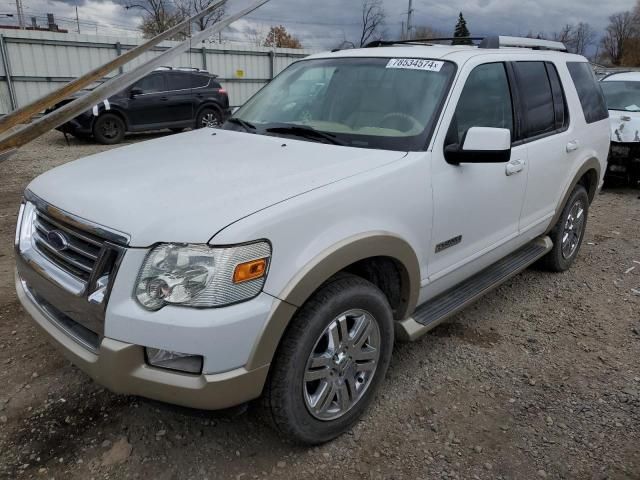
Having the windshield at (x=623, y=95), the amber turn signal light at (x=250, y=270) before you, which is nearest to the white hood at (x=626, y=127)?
the windshield at (x=623, y=95)

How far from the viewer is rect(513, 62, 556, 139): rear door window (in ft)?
11.8

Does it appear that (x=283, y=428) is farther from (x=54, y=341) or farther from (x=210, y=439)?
(x=54, y=341)

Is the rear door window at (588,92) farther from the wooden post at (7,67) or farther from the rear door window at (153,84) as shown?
the wooden post at (7,67)

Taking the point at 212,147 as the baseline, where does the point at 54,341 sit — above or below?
below

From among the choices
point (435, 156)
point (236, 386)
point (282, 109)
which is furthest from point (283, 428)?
point (282, 109)

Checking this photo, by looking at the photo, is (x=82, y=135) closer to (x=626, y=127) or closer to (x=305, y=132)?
(x=305, y=132)

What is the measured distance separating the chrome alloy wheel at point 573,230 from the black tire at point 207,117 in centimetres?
1098

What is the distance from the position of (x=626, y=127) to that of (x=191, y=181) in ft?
25.0

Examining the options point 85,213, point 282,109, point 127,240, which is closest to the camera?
point 127,240

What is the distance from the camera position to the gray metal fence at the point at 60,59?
15.1 meters

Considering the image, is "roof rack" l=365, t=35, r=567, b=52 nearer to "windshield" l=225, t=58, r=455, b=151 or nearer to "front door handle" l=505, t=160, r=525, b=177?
"windshield" l=225, t=58, r=455, b=151

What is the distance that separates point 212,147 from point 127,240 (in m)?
1.15

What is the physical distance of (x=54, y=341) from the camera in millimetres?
2289

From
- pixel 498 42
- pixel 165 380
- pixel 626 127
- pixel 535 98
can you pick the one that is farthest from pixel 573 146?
pixel 626 127
